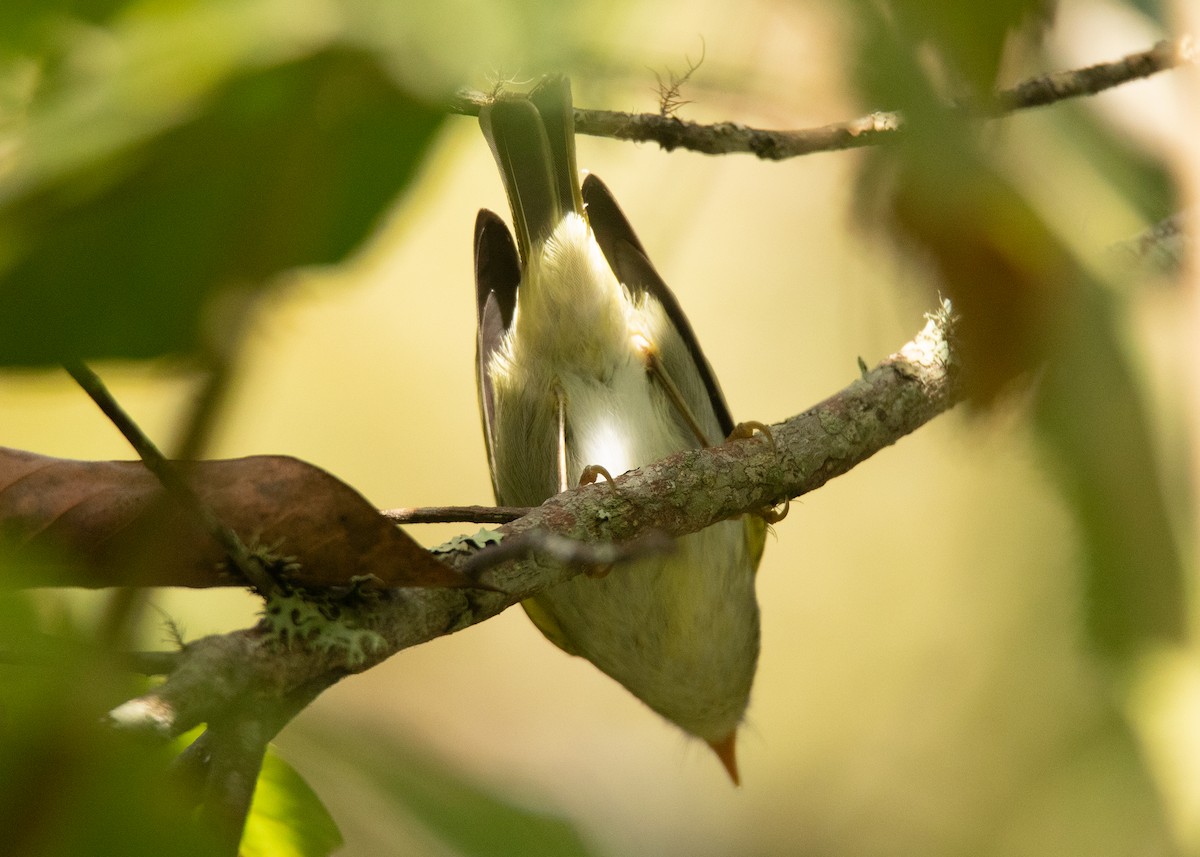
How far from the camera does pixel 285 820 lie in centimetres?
105

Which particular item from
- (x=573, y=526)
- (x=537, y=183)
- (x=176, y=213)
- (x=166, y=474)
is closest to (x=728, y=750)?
(x=537, y=183)

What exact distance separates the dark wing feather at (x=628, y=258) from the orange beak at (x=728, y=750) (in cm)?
119

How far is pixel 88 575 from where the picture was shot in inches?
25.6

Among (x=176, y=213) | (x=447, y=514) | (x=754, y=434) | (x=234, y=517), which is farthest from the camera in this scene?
(x=754, y=434)

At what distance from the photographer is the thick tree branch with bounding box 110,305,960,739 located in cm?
85

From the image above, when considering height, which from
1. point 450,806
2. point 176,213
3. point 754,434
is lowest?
point 450,806

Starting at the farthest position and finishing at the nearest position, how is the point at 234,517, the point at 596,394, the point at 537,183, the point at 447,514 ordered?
the point at 596,394 < the point at 537,183 < the point at 447,514 < the point at 234,517

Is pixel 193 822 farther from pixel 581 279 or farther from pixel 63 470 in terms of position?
pixel 581 279

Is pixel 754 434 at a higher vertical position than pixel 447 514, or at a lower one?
higher

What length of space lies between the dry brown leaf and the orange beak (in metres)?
2.75

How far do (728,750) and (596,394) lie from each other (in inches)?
59.5

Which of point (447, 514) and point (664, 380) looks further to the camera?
point (664, 380)

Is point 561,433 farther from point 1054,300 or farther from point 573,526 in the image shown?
point 1054,300

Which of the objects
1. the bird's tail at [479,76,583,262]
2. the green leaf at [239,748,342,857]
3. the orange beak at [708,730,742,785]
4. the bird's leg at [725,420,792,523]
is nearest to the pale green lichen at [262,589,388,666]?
the green leaf at [239,748,342,857]
